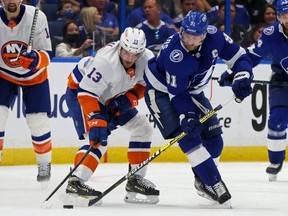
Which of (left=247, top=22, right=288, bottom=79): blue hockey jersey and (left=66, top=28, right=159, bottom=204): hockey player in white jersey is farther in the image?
(left=247, top=22, right=288, bottom=79): blue hockey jersey

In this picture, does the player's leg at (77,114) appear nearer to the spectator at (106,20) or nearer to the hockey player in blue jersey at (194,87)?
the hockey player in blue jersey at (194,87)

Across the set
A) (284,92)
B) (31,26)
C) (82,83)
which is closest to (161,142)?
(284,92)

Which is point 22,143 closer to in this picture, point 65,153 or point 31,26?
point 65,153

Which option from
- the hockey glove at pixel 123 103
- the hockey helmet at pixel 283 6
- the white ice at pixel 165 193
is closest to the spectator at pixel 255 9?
the white ice at pixel 165 193

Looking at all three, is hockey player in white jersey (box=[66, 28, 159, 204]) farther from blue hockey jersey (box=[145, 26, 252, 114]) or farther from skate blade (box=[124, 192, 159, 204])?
blue hockey jersey (box=[145, 26, 252, 114])

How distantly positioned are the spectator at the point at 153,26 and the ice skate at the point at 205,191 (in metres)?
2.90

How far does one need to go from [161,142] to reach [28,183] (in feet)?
6.03

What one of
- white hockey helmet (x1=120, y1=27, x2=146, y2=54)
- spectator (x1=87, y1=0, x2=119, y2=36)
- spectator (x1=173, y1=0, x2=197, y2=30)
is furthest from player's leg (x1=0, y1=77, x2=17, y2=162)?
spectator (x1=173, y1=0, x2=197, y2=30)

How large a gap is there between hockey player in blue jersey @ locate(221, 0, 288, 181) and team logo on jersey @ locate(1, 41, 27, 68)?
1.49 metres

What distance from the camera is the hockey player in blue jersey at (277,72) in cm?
641

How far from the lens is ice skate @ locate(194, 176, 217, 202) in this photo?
5.31 metres

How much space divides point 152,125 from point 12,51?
7.32 feet

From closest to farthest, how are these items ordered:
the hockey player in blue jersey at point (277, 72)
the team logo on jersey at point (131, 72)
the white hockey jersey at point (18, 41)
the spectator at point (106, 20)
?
the team logo on jersey at point (131, 72)
the white hockey jersey at point (18, 41)
the hockey player in blue jersey at point (277, 72)
the spectator at point (106, 20)

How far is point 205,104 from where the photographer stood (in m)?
5.47
